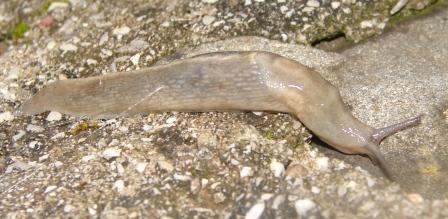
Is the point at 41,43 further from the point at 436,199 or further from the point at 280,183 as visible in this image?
the point at 436,199

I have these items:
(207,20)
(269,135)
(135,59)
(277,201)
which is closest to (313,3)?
(207,20)

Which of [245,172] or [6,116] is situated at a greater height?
[6,116]

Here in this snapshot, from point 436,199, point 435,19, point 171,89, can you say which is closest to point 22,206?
point 171,89

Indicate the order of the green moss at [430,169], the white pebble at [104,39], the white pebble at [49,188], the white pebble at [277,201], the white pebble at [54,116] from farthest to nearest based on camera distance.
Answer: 1. the white pebble at [104,39]
2. the white pebble at [54,116]
3. the white pebble at [49,188]
4. the green moss at [430,169]
5. the white pebble at [277,201]

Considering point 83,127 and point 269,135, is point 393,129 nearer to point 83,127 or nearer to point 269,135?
point 269,135

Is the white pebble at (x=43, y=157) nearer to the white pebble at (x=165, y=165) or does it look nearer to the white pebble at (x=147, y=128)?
the white pebble at (x=147, y=128)

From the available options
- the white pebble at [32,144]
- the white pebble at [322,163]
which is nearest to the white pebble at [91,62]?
the white pebble at [32,144]
